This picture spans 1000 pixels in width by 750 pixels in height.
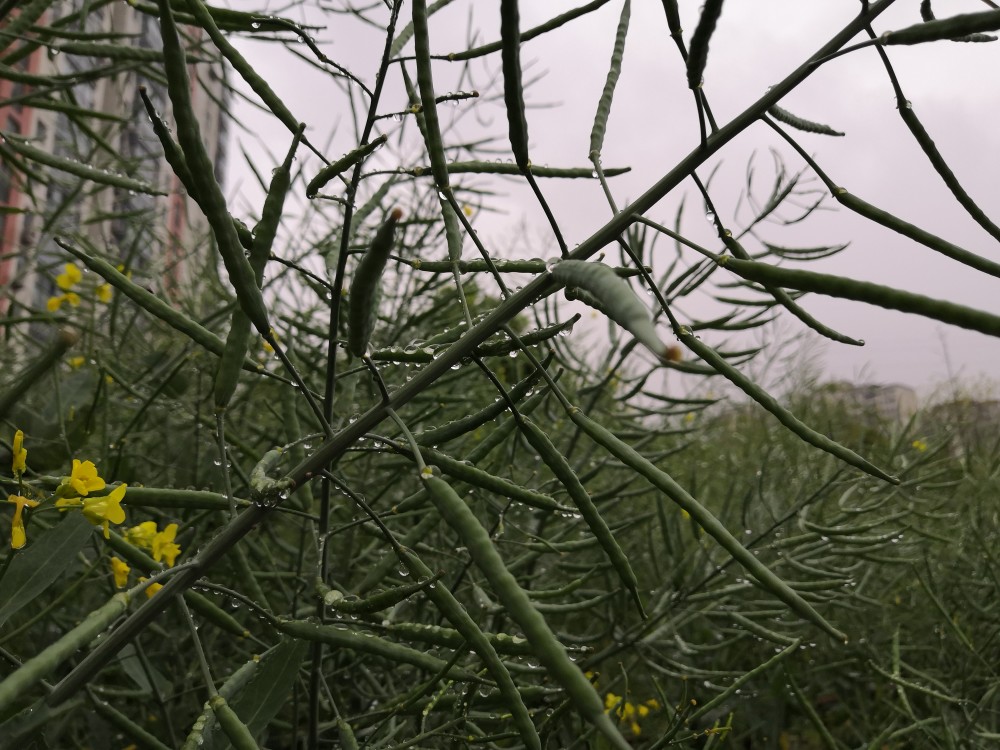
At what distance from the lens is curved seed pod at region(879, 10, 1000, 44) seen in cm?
36

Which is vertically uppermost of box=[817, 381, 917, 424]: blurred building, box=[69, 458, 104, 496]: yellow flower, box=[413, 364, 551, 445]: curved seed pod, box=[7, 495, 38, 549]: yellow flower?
box=[817, 381, 917, 424]: blurred building

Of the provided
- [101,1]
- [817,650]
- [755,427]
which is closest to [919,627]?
[817,650]

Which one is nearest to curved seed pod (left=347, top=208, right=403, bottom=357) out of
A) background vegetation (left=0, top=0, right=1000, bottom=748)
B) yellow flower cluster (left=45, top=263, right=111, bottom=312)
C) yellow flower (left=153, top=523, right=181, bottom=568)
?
background vegetation (left=0, top=0, right=1000, bottom=748)

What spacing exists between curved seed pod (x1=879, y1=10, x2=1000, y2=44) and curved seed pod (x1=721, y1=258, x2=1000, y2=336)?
140mm

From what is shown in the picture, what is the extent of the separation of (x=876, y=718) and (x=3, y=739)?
1.78 m

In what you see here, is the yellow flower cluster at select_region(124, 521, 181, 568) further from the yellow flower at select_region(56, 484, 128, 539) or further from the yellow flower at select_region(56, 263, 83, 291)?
the yellow flower at select_region(56, 263, 83, 291)

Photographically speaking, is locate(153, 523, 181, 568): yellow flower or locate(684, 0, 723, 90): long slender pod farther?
locate(153, 523, 181, 568): yellow flower

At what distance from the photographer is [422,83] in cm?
47

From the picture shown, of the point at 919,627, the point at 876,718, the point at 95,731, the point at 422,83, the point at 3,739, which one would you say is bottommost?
the point at 876,718

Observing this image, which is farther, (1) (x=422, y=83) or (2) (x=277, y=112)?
(2) (x=277, y=112)

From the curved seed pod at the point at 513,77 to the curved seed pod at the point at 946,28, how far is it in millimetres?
200

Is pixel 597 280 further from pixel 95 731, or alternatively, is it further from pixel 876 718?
pixel 876 718

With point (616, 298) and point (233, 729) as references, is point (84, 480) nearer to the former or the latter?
point (233, 729)

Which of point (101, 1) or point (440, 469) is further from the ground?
point (101, 1)
